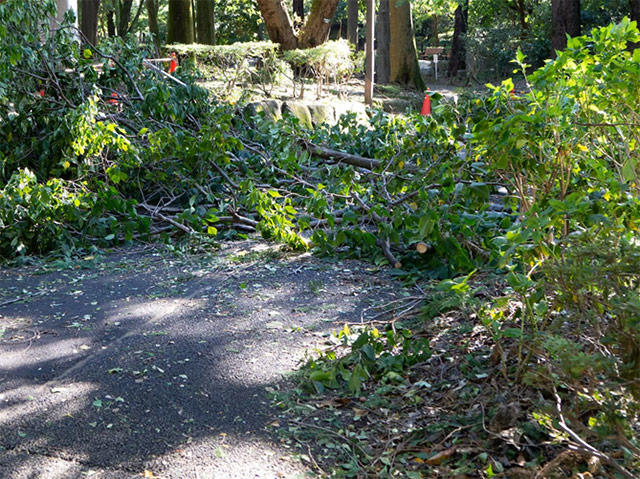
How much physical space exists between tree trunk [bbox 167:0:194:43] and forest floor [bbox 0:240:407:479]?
518 inches

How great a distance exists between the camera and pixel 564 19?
1397 centimetres

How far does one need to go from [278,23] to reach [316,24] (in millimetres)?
1068

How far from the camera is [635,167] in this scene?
10.2ft

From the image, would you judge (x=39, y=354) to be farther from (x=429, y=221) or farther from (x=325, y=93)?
(x=325, y=93)

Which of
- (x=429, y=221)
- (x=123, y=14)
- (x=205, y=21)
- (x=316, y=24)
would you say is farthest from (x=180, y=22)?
(x=429, y=221)

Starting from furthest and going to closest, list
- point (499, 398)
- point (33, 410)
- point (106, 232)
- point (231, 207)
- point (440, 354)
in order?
point (231, 207) < point (106, 232) < point (440, 354) < point (33, 410) < point (499, 398)

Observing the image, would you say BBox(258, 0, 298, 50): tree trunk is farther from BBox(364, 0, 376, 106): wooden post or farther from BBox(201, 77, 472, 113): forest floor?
BBox(364, 0, 376, 106): wooden post

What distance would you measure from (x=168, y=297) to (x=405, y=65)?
56.8 ft

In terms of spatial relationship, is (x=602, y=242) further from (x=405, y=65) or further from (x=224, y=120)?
(x=405, y=65)

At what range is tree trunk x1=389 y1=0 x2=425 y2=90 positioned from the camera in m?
20.9

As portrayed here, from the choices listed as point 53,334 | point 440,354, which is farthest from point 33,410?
point 440,354

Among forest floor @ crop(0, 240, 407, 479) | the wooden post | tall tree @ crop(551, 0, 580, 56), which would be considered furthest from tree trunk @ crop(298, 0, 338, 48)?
forest floor @ crop(0, 240, 407, 479)

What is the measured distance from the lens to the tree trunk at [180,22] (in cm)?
1791

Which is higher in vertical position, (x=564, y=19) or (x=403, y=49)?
(x=564, y=19)
